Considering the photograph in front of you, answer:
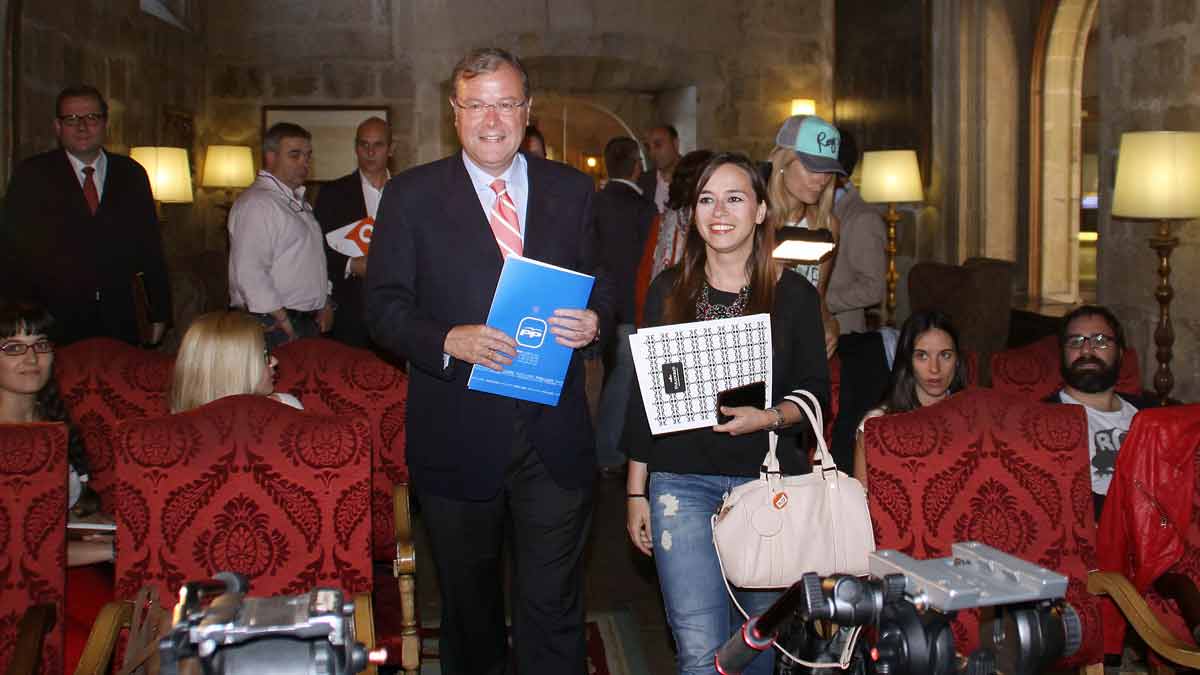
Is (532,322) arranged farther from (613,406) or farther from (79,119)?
(613,406)

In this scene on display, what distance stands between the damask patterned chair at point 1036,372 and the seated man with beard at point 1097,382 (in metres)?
0.17

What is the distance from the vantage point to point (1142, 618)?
2.88m

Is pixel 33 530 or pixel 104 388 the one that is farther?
pixel 104 388

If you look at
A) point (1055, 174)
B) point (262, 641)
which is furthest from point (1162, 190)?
point (262, 641)

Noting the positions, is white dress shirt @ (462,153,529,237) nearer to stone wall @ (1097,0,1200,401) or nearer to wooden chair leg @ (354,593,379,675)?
wooden chair leg @ (354,593,379,675)

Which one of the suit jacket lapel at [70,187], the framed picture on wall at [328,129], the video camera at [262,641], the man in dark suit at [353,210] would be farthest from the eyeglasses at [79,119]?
the framed picture on wall at [328,129]

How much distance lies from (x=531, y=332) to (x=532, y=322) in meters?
0.02

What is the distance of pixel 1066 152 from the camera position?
8359 mm

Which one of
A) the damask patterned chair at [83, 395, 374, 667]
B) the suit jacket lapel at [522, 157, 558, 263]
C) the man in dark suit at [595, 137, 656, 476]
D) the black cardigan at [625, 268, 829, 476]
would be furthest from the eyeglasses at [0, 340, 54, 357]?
the man in dark suit at [595, 137, 656, 476]

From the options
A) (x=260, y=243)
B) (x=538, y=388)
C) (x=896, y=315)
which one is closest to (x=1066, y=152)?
(x=896, y=315)

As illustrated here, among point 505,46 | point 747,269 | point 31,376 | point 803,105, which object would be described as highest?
point 505,46

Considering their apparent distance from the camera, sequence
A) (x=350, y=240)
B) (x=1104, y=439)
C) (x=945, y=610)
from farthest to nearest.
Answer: (x=350, y=240), (x=1104, y=439), (x=945, y=610)

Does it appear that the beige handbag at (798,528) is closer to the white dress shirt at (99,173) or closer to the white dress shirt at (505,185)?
the white dress shirt at (505,185)

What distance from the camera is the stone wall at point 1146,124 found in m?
5.36
